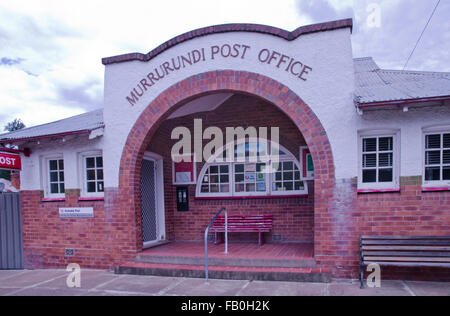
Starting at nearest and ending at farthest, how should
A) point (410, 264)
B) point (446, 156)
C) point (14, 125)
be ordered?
point (410, 264), point (446, 156), point (14, 125)

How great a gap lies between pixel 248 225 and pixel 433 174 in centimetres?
392

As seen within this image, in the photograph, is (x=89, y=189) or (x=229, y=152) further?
(x=229, y=152)

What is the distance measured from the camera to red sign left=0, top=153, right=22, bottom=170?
7.42 metres

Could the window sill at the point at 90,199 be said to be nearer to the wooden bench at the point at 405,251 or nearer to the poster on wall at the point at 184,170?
the poster on wall at the point at 184,170

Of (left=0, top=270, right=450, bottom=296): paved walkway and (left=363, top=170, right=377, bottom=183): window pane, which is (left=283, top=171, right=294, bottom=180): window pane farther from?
(left=0, top=270, right=450, bottom=296): paved walkway

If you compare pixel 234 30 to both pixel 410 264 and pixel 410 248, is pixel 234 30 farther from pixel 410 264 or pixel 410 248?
pixel 410 264

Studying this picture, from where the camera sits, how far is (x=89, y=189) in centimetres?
770

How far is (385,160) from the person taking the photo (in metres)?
5.85

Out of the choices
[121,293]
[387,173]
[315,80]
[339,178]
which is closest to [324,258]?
[339,178]

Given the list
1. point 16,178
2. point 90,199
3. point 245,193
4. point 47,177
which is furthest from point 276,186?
point 16,178

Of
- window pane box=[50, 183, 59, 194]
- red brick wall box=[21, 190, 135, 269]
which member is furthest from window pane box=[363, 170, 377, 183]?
window pane box=[50, 183, 59, 194]

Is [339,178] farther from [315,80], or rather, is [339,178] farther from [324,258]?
[315,80]

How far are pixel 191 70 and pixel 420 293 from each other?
219 inches

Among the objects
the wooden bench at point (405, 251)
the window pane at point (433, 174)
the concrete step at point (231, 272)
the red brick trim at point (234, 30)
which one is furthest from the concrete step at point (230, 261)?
the red brick trim at point (234, 30)
